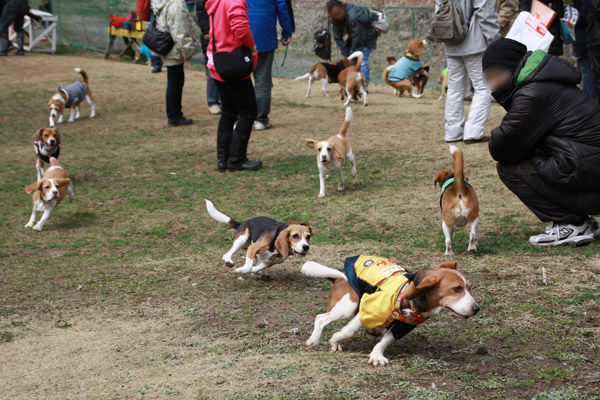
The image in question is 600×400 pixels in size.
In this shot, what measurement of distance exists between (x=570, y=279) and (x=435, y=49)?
54.7 ft

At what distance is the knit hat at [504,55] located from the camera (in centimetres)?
482

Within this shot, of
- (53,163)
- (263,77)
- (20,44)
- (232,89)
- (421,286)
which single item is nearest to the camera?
(421,286)

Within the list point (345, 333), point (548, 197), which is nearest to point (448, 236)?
point (548, 197)

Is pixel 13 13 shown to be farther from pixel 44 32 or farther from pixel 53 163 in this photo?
pixel 53 163

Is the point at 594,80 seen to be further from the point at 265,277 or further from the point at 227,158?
the point at 265,277

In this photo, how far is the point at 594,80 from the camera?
9.34 metres

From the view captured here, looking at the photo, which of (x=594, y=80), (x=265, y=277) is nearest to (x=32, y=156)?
(x=265, y=277)

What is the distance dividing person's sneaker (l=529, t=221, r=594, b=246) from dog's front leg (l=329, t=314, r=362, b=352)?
2.30 meters

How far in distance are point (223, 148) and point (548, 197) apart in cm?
445

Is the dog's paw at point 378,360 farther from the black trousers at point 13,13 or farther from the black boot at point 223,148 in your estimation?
the black trousers at point 13,13

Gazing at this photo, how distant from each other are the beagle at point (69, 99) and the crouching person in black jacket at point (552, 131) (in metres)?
8.72

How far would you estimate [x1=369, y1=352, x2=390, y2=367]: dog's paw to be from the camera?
11.0ft

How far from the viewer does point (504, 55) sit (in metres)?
4.82

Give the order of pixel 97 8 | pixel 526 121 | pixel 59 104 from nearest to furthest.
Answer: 1. pixel 526 121
2. pixel 59 104
3. pixel 97 8
